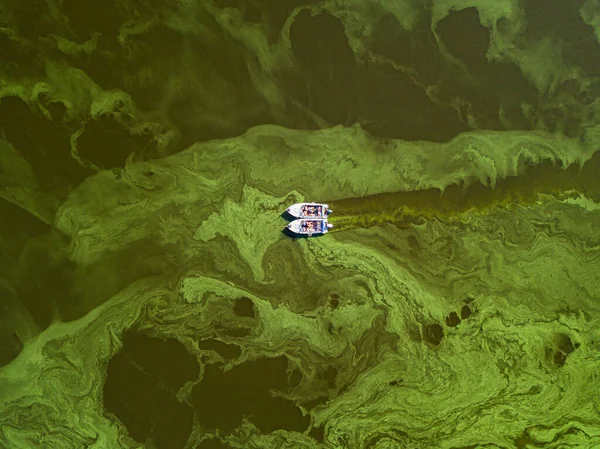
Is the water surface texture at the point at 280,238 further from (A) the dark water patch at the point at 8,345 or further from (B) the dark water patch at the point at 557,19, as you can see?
(B) the dark water patch at the point at 557,19

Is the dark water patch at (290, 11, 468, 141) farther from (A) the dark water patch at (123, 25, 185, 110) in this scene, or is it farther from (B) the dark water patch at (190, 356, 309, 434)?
(B) the dark water patch at (190, 356, 309, 434)

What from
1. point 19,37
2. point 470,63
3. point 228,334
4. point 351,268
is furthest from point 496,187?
point 19,37

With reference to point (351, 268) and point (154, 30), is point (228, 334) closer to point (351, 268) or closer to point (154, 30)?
point (351, 268)

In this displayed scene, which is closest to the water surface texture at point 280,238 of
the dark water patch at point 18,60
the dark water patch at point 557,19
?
the dark water patch at point 18,60

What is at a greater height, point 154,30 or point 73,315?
point 154,30

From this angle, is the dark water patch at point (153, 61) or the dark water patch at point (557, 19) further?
the dark water patch at point (557, 19)

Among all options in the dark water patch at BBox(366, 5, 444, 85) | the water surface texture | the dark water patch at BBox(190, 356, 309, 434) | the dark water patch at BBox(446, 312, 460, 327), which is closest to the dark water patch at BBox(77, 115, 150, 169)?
the water surface texture
